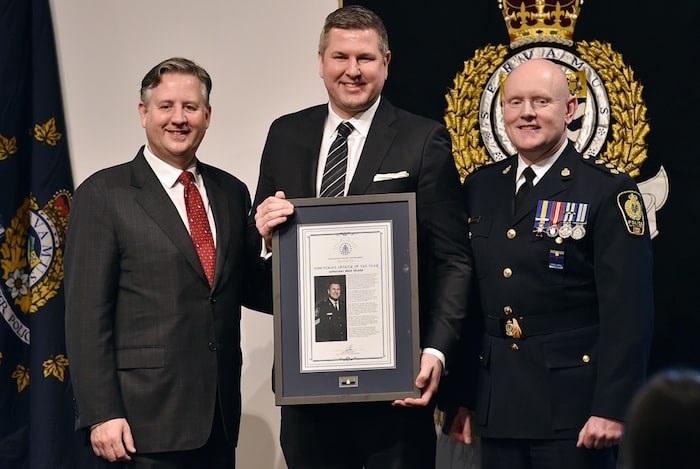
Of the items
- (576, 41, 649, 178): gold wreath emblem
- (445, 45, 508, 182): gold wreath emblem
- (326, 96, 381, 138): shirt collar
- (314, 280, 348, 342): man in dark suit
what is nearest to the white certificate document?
(314, 280, 348, 342): man in dark suit

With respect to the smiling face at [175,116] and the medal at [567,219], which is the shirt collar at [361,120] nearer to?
the smiling face at [175,116]

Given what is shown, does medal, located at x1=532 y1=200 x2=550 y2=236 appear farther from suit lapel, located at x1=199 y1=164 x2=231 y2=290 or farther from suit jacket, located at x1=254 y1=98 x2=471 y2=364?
suit lapel, located at x1=199 y1=164 x2=231 y2=290

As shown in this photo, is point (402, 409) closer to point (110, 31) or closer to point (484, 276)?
point (484, 276)

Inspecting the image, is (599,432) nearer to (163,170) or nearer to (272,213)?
(272,213)

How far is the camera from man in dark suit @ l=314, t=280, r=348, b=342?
2555 millimetres

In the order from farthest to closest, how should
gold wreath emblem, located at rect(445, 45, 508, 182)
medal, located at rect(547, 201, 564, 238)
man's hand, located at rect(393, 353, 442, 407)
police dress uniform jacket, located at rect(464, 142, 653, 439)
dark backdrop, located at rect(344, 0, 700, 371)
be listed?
1. gold wreath emblem, located at rect(445, 45, 508, 182)
2. dark backdrop, located at rect(344, 0, 700, 371)
3. medal, located at rect(547, 201, 564, 238)
4. police dress uniform jacket, located at rect(464, 142, 653, 439)
5. man's hand, located at rect(393, 353, 442, 407)

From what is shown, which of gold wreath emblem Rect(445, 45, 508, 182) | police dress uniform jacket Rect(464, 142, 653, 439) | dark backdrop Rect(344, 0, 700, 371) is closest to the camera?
police dress uniform jacket Rect(464, 142, 653, 439)

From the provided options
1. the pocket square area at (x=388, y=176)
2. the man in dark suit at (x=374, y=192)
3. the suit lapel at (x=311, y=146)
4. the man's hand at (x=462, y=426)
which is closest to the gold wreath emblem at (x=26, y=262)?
the man in dark suit at (x=374, y=192)

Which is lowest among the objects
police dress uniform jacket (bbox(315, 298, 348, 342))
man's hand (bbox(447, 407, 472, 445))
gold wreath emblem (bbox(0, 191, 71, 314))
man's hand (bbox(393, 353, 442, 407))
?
man's hand (bbox(447, 407, 472, 445))

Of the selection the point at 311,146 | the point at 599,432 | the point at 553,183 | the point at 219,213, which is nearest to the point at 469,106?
the point at 553,183

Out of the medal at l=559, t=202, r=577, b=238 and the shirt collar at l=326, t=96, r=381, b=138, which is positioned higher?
the shirt collar at l=326, t=96, r=381, b=138

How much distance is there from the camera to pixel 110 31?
388cm

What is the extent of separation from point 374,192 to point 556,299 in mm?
641

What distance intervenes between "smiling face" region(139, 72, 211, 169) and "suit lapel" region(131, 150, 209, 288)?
0.39 ft
